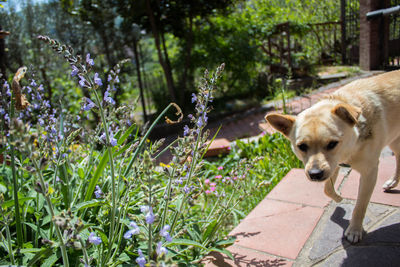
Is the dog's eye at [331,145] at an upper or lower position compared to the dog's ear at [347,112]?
lower

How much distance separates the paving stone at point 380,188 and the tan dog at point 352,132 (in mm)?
524

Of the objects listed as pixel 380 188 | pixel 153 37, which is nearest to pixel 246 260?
pixel 380 188

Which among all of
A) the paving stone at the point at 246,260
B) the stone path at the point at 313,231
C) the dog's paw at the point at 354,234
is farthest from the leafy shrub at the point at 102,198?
the dog's paw at the point at 354,234

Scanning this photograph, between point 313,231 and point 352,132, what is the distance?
745 mm

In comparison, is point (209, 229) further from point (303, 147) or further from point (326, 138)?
point (326, 138)

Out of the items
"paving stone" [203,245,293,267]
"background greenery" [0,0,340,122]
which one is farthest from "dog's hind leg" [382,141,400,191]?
"background greenery" [0,0,340,122]

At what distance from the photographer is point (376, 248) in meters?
1.97

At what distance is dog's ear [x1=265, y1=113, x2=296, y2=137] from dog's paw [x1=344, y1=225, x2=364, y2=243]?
0.76 meters

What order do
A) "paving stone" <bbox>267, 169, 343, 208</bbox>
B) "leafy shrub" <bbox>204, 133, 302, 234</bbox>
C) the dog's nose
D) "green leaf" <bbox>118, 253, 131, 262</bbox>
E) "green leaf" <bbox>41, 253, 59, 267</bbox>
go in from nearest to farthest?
"green leaf" <bbox>41, 253, 59, 267</bbox>
"green leaf" <bbox>118, 253, 131, 262</bbox>
the dog's nose
"paving stone" <bbox>267, 169, 343, 208</bbox>
"leafy shrub" <bbox>204, 133, 302, 234</bbox>

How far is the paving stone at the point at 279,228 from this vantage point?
7.06 feet

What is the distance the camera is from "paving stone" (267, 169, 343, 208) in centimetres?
271

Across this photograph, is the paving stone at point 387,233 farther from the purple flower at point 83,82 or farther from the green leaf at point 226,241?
the purple flower at point 83,82

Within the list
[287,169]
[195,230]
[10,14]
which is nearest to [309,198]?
[287,169]

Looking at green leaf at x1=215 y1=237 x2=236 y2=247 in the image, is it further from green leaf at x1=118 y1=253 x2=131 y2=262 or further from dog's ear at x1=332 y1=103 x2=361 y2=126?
dog's ear at x1=332 y1=103 x2=361 y2=126
